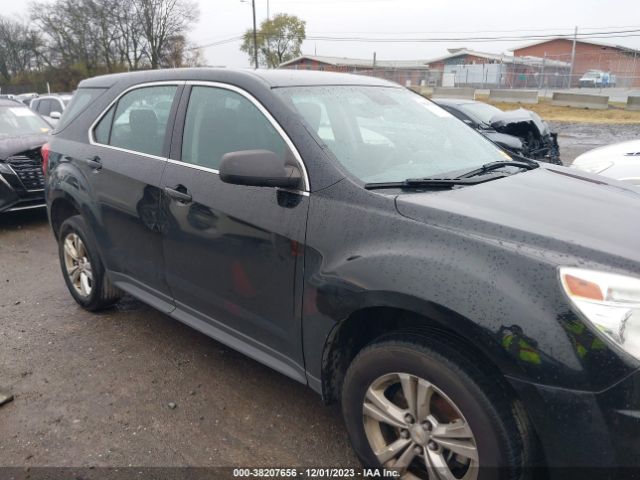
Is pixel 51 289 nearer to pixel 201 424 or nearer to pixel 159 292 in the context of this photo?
pixel 159 292

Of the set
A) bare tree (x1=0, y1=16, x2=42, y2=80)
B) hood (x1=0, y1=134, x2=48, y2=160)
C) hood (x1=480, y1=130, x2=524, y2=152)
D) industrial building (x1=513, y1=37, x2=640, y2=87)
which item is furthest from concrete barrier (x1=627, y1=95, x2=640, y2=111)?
bare tree (x1=0, y1=16, x2=42, y2=80)

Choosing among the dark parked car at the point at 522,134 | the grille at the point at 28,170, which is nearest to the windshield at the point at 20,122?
the grille at the point at 28,170

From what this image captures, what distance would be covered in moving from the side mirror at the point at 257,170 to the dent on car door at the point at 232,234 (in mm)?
100

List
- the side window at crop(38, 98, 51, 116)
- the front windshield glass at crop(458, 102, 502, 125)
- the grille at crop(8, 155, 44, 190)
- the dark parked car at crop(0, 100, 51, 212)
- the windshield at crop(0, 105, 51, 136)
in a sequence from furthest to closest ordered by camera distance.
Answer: the side window at crop(38, 98, 51, 116) → the front windshield glass at crop(458, 102, 502, 125) → the windshield at crop(0, 105, 51, 136) → the grille at crop(8, 155, 44, 190) → the dark parked car at crop(0, 100, 51, 212)

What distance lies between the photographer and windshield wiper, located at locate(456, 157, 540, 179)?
264cm

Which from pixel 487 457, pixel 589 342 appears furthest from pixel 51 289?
pixel 589 342

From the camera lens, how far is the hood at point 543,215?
184 cm

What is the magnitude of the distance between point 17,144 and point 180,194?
201 inches

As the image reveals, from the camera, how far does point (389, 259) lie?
2.06m

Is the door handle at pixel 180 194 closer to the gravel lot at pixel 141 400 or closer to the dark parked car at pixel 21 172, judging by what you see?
the gravel lot at pixel 141 400

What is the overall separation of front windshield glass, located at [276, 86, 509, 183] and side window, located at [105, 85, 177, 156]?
0.95 metres

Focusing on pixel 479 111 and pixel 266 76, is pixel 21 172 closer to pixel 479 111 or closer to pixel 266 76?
pixel 266 76

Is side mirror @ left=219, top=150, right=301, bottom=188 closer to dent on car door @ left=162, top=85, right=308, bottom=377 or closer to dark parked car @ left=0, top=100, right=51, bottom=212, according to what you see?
dent on car door @ left=162, top=85, right=308, bottom=377

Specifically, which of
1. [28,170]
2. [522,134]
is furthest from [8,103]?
[522,134]
